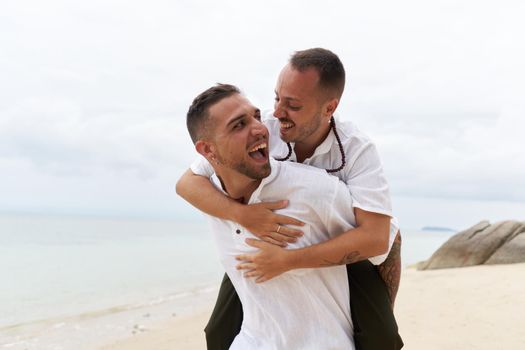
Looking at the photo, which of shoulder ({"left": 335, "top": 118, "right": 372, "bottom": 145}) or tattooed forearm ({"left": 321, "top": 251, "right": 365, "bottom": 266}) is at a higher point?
shoulder ({"left": 335, "top": 118, "right": 372, "bottom": 145})

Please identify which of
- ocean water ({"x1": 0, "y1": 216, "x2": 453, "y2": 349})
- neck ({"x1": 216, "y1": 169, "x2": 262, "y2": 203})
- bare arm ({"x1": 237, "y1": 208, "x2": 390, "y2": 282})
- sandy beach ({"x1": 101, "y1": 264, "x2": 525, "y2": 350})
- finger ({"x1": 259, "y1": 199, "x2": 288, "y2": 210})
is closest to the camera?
bare arm ({"x1": 237, "y1": 208, "x2": 390, "y2": 282})

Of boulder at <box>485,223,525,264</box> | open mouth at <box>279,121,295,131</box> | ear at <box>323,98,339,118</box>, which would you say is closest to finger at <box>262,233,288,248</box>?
open mouth at <box>279,121,295,131</box>

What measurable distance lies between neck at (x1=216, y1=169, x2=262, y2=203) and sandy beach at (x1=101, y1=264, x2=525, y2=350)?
519cm

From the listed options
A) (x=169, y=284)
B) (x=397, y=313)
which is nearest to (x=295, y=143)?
(x=397, y=313)

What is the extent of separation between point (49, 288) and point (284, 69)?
15933mm

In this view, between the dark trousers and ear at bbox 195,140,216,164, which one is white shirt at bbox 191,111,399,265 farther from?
ear at bbox 195,140,216,164

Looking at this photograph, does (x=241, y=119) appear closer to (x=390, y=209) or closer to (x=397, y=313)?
(x=390, y=209)

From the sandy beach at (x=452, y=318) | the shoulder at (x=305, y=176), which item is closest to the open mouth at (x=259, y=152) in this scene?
the shoulder at (x=305, y=176)

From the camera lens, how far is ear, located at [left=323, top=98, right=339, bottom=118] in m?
3.28

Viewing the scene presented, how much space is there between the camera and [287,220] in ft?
9.20

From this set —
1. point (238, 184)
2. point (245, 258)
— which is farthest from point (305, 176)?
point (245, 258)

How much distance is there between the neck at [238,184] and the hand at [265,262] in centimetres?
27

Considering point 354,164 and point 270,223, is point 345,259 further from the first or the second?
point 354,164

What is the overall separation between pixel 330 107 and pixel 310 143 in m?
0.24
